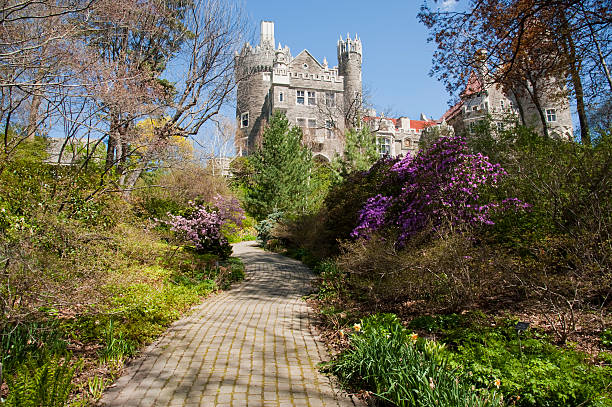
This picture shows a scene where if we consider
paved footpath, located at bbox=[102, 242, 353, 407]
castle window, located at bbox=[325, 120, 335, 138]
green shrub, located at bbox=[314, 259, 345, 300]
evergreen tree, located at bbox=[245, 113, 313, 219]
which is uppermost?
castle window, located at bbox=[325, 120, 335, 138]

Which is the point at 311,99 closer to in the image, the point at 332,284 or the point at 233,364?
the point at 332,284

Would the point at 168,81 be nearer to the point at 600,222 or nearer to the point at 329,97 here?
the point at 600,222

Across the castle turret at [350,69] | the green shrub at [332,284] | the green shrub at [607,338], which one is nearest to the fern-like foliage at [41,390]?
the green shrub at [607,338]

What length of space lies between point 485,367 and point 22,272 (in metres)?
4.69

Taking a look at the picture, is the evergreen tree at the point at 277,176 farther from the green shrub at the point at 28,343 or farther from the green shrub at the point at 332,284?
the green shrub at the point at 28,343

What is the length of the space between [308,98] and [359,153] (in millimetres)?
18219

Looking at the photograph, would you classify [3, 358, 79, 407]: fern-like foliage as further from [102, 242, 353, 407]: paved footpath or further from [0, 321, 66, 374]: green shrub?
[0, 321, 66, 374]: green shrub

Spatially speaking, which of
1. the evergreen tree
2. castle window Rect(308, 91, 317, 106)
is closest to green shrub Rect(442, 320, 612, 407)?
the evergreen tree

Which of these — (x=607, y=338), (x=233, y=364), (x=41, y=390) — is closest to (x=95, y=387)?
(x=41, y=390)

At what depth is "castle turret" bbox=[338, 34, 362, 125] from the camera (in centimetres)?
4163

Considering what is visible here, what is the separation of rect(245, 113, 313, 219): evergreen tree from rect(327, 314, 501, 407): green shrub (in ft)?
71.8

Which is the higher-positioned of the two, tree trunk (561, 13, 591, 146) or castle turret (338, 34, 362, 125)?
castle turret (338, 34, 362, 125)

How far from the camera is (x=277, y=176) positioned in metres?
27.1

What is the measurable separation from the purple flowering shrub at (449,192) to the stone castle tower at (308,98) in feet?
95.3
